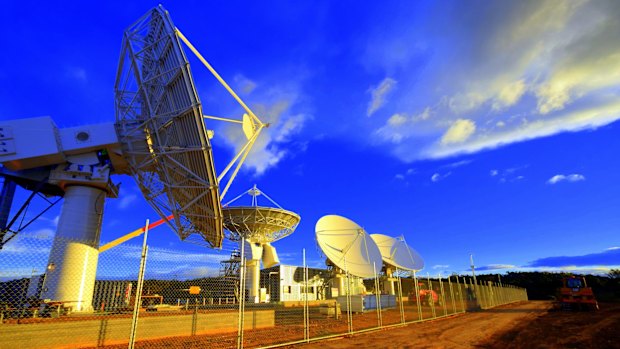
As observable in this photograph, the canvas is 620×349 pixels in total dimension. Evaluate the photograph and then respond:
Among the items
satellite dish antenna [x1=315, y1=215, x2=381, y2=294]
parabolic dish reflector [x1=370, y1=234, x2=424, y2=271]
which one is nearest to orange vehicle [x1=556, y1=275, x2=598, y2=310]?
satellite dish antenna [x1=315, y1=215, x2=381, y2=294]

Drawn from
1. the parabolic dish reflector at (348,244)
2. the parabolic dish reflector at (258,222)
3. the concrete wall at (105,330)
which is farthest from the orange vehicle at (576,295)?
the concrete wall at (105,330)

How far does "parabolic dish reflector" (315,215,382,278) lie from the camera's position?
104 feet

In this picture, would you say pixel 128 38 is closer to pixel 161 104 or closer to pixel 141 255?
pixel 161 104

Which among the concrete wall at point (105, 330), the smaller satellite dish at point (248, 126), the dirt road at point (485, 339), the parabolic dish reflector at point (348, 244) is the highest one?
the smaller satellite dish at point (248, 126)

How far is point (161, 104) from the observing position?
1680 cm

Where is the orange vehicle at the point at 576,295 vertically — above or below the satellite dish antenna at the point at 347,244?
below

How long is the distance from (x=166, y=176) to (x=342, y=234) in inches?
761

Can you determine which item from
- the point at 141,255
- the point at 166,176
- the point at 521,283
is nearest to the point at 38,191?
the point at 166,176

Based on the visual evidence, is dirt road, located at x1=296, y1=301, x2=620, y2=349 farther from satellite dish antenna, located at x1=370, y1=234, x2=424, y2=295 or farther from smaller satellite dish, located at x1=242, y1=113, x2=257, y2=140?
satellite dish antenna, located at x1=370, y1=234, x2=424, y2=295

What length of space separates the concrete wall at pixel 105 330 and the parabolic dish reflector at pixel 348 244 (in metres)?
17.6

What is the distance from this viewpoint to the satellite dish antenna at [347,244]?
104 feet

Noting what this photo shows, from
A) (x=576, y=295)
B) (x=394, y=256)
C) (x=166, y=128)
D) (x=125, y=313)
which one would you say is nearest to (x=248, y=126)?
(x=166, y=128)

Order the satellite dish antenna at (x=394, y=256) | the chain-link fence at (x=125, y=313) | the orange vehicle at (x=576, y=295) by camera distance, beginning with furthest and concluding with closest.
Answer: the satellite dish antenna at (x=394, y=256) → the orange vehicle at (x=576, y=295) → the chain-link fence at (x=125, y=313)

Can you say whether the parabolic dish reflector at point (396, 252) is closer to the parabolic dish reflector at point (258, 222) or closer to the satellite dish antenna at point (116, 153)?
the parabolic dish reflector at point (258, 222)
